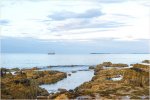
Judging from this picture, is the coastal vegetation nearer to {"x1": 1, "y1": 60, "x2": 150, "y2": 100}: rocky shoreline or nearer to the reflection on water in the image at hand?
{"x1": 1, "y1": 60, "x2": 150, "y2": 100}: rocky shoreline

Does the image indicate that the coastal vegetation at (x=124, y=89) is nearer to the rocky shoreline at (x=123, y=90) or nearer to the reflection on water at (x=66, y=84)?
the rocky shoreline at (x=123, y=90)

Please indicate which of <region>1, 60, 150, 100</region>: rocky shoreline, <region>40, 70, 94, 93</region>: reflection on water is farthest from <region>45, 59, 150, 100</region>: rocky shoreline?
<region>40, 70, 94, 93</region>: reflection on water

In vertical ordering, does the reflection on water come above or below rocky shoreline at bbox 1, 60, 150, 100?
below

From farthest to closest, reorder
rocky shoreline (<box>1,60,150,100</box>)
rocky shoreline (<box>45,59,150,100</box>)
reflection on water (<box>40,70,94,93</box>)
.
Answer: reflection on water (<box>40,70,94,93</box>) → rocky shoreline (<box>1,60,150,100</box>) → rocky shoreline (<box>45,59,150,100</box>)

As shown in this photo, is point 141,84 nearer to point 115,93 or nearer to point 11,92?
point 115,93

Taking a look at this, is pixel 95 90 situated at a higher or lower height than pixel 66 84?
higher

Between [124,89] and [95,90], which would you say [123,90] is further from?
[95,90]

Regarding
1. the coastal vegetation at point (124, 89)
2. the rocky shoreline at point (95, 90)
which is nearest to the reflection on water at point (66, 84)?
the rocky shoreline at point (95, 90)

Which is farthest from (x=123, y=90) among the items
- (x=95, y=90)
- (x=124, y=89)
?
(x=95, y=90)

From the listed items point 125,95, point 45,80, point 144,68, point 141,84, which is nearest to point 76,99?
point 125,95

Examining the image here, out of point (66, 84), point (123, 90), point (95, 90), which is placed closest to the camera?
point (123, 90)

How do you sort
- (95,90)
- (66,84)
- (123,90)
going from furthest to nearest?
1. (66,84)
2. (95,90)
3. (123,90)

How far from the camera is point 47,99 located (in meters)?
36.7

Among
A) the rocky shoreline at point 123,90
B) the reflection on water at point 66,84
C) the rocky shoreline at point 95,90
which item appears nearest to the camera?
the rocky shoreline at point 123,90
